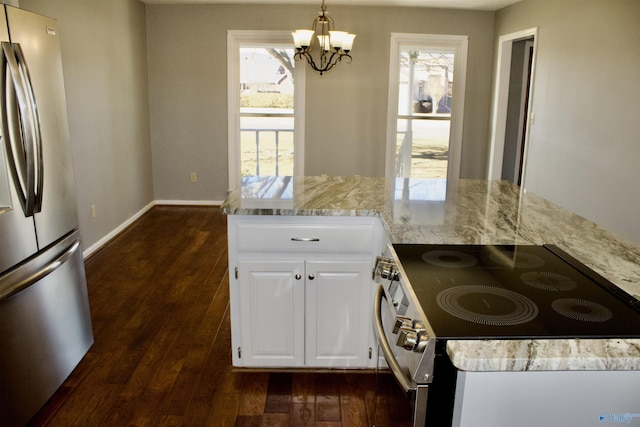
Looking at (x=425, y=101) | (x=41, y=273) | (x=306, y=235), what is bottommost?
(x=41, y=273)

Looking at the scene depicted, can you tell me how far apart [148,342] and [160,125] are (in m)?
3.53

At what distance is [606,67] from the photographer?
359 cm

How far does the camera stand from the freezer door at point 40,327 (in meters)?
1.91

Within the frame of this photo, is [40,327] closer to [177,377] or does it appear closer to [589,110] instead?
[177,377]

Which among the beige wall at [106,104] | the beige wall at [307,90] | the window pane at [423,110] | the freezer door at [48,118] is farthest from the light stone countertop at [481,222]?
the window pane at [423,110]

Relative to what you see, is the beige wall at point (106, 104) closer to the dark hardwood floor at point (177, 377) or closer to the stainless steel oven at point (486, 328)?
the dark hardwood floor at point (177, 377)

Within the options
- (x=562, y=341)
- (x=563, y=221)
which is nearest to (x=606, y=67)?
(x=563, y=221)

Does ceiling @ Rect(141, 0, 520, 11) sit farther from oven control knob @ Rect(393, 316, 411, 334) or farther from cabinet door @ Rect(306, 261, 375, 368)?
oven control knob @ Rect(393, 316, 411, 334)

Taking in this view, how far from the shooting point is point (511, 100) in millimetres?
5641

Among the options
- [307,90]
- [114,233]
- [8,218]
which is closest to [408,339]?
[8,218]

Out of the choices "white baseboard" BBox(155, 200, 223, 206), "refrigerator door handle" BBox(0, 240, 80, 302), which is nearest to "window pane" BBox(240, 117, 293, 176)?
"white baseboard" BBox(155, 200, 223, 206)

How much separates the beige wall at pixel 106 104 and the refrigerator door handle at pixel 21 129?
1.61 metres

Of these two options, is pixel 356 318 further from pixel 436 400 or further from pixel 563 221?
pixel 436 400

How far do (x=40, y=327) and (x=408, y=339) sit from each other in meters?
1.71
